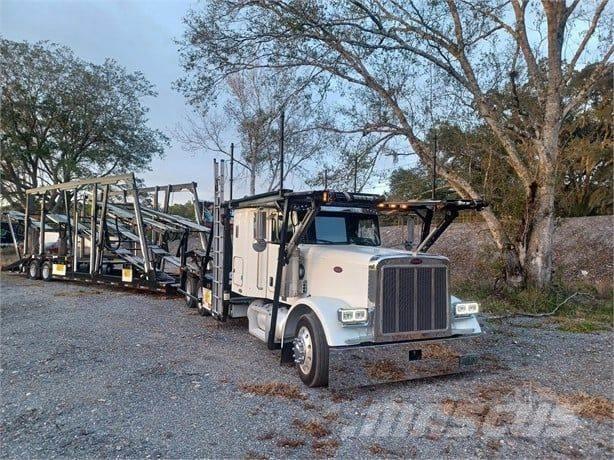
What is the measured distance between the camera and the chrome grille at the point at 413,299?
4926 mm

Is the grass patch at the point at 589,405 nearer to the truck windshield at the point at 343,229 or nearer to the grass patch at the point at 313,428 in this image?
the grass patch at the point at 313,428

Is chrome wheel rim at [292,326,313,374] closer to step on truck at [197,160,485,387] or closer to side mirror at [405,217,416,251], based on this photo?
step on truck at [197,160,485,387]

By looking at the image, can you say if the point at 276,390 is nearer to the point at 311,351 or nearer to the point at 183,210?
the point at 311,351

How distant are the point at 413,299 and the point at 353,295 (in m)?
0.65

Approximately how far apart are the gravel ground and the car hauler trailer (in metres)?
3.55

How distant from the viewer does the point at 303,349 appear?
5.20m

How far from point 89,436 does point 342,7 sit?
9.64 m

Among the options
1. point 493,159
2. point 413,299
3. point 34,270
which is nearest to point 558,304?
point 493,159

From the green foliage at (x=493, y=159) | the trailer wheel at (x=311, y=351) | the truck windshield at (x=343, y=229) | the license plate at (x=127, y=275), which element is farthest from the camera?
the license plate at (x=127, y=275)

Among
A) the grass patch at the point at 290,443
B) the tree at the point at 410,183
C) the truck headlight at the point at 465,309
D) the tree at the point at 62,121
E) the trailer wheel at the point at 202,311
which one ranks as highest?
the tree at the point at 62,121

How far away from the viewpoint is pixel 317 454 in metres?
3.57

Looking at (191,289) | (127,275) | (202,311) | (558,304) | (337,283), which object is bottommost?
(202,311)

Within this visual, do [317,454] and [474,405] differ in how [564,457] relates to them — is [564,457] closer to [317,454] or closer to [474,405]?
[474,405]

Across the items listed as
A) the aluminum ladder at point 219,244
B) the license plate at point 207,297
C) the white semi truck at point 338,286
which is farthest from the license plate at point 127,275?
the aluminum ladder at point 219,244
